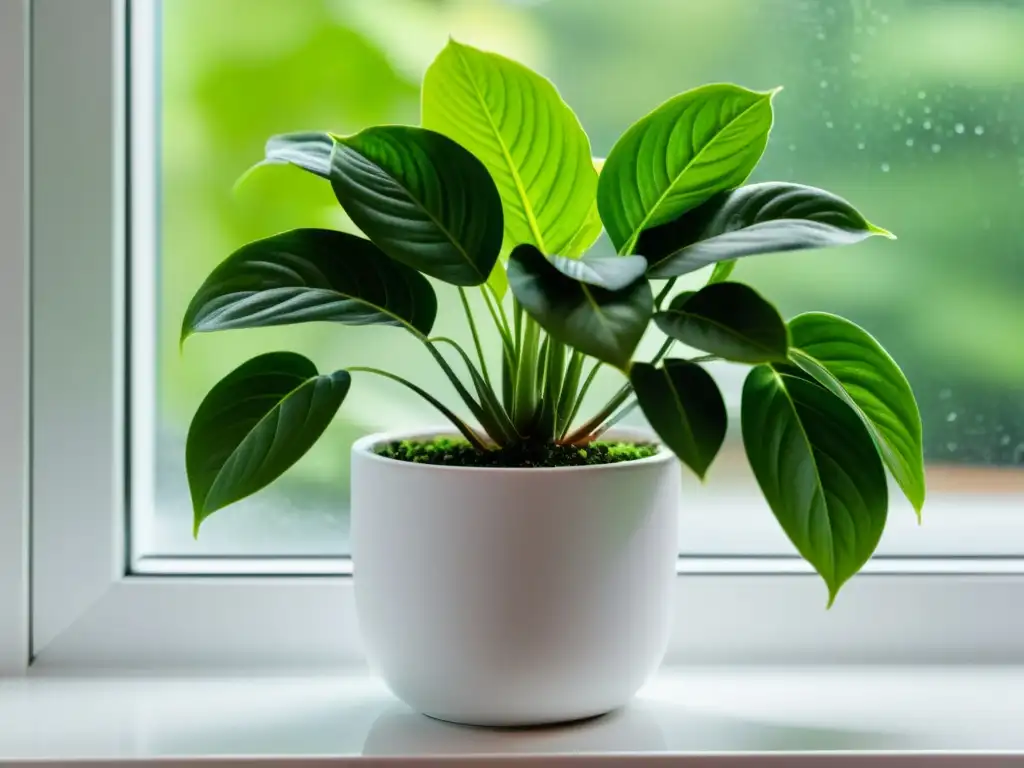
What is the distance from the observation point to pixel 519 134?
2.32 feet

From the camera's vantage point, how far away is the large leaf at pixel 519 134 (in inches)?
27.2

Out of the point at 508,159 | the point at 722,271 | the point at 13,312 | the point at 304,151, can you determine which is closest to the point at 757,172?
the point at 722,271

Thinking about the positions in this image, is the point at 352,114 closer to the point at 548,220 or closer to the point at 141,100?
the point at 141,100

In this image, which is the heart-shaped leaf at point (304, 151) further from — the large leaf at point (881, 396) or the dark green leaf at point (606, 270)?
the large leaf at point (881, 396)

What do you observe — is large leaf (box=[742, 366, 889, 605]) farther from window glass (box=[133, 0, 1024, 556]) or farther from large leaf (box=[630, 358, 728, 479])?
window glass (box=[133, 0, 1024, 556])

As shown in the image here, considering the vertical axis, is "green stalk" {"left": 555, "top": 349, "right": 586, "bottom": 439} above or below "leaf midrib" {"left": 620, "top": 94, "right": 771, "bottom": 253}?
below

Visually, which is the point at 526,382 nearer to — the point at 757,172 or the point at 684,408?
the point at 684,408

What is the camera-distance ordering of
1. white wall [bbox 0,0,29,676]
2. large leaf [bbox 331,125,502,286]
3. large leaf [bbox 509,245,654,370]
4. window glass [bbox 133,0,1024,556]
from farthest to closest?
window glass [bbox 133,0,1024,556]
white wall [bbox 0,0,29,676]
large leaf [bbox 331,125,502,286]
large leaf [bbox 509,245,654,370]

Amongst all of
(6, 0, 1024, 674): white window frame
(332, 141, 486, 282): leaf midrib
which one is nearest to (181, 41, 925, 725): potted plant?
(332, 141, 486, 282): leaf midrib

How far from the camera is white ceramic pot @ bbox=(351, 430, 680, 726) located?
2.23 ft

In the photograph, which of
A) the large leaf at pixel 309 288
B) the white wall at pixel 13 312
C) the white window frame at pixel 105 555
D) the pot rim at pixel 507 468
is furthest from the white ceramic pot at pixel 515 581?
the white wall at pixel 13 312

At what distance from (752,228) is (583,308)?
5.5 inches

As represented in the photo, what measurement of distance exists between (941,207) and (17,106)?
829 millimetres

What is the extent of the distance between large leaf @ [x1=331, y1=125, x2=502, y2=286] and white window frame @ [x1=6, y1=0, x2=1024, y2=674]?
0.32m
